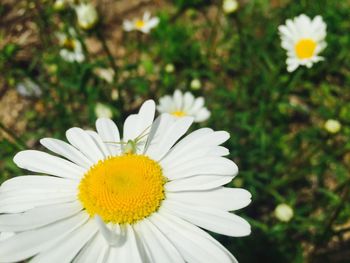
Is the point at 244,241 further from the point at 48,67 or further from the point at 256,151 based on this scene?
the point at 48,67

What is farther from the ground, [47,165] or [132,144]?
[132,144]

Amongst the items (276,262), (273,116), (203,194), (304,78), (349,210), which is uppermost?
(304,78)

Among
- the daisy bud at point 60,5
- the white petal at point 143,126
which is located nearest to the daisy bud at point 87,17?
the daisy bud at point 60,5

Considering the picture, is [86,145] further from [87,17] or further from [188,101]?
[188,101]

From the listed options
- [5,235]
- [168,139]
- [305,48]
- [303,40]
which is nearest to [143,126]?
[168,139]

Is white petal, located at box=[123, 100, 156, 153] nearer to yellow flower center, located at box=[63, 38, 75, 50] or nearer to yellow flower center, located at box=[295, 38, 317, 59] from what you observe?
yellow flower center, located at box=[295, 38, 317, 59]

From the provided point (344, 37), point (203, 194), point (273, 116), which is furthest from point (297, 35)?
point (203, 194)
